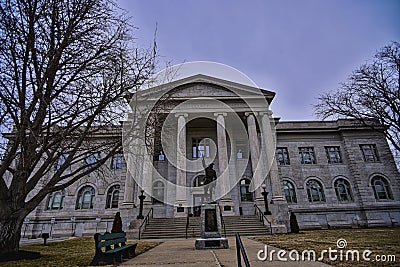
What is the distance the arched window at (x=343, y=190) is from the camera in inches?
1032

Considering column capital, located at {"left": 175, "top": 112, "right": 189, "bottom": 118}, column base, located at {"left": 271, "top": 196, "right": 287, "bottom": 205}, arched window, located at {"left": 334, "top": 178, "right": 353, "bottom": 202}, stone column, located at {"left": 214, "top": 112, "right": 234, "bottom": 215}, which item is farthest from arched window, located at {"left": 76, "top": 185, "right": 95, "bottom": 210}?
arched window, located at {"left": 334, "top": 178, "right": 353, "bottom": 202}

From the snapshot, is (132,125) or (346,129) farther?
(346,129)

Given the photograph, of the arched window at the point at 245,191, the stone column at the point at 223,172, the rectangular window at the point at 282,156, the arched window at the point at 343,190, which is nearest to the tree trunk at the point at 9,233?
the stone column at the point at 223,172

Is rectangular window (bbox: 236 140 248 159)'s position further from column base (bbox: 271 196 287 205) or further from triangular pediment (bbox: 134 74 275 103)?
column base (bbox: 271 196 287 205)

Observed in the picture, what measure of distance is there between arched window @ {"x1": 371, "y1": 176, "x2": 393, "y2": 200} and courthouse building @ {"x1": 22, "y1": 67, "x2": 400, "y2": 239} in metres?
0.10

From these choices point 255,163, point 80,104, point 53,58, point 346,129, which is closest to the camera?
point 53,58

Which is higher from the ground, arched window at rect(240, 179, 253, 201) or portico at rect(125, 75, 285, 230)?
portico at rect(125, 75, 285, 230)

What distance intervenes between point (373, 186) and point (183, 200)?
20862 mm

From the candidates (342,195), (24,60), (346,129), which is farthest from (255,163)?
(24,60)

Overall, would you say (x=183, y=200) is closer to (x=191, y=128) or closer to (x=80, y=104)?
(x=191, y=128)

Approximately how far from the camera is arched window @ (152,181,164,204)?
2394 centimetres

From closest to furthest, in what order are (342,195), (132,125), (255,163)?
(132,125) → (255,163) → (342,195)

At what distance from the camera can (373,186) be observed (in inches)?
1041

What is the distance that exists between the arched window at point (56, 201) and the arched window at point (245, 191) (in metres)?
18.6
